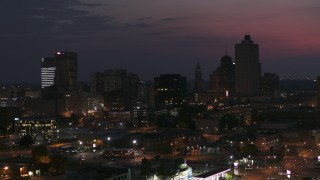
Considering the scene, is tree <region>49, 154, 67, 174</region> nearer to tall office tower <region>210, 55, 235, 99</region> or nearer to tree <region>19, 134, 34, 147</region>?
tree <region>19, 134, 34, 147</region>

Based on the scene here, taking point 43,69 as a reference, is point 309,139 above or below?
below

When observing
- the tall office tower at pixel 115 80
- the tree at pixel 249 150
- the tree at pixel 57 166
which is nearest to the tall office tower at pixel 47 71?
the tall office tower at pixel 115 80

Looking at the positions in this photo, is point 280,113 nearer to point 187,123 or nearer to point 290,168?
point 187,123

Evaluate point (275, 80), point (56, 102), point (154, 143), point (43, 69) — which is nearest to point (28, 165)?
point (154, 143)

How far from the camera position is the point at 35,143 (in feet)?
74.3

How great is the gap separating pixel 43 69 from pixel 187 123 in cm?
3643

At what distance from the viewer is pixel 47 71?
61031 mm

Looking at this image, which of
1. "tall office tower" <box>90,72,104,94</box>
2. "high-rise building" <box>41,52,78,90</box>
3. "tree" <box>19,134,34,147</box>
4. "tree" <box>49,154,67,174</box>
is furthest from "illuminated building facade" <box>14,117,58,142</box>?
"tall office tower" <box>90,72,104,94</box>

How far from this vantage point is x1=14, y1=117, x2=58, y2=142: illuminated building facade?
25844 millimetres

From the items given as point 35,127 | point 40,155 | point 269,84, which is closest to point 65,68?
point 269,84

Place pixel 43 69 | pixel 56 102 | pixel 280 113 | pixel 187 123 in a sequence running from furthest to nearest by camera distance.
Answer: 1. pixel 43 69
2. pixel 56 102
3. pixel 280 113
4. pixel 187 123

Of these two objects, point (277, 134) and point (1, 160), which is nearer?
point (1, 160)

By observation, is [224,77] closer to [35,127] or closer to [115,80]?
[115,80]

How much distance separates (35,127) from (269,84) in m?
44.8
